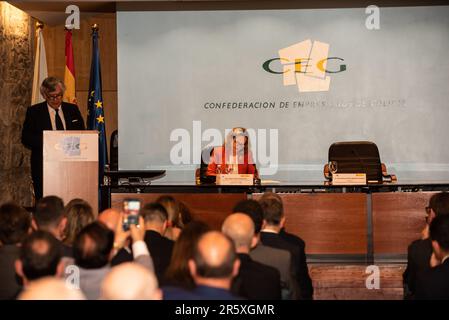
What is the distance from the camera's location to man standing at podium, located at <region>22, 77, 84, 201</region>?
6445 millimetres

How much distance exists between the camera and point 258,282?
3342mm

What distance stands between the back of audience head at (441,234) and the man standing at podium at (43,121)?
12.6 feet

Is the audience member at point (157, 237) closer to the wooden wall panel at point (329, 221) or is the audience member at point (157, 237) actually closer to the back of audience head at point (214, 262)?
the back of audience head at point (214, 262)

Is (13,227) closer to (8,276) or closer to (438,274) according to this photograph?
(8,276)

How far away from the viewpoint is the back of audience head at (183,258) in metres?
2.94

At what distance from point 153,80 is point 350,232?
13.9 feet

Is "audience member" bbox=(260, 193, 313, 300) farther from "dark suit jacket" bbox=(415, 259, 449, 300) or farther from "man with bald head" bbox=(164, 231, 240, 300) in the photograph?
"man with bald head" bbox=(164, 231, 240, 300)

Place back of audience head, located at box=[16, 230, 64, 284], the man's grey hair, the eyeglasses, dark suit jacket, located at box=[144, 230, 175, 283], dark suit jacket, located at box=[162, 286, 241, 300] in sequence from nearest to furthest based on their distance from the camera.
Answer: dark suit jacket, located at box=[162, 286, 241, 300]
back of audience head, located at box=[16, 230, 64, 284]
dark suit jacket, located at box=[144, 230, 175, 283]
the man's grey hair
the eyeglasses

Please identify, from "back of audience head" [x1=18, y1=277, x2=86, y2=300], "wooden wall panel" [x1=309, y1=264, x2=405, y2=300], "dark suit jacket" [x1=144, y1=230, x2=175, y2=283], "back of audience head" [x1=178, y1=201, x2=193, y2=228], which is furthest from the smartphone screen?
"wooden wall panel" [x1=309, y1=264, x2=405, y2=300]

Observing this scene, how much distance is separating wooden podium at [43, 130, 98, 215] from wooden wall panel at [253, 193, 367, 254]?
1803 mm

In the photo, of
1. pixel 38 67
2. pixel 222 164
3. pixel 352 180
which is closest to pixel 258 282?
pixel 352 180

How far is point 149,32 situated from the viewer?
32.1 feet

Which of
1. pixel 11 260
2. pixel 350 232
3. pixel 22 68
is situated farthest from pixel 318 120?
pixel 11 260
